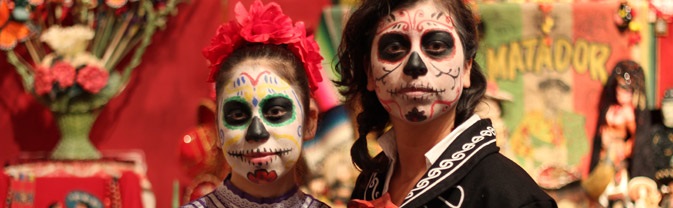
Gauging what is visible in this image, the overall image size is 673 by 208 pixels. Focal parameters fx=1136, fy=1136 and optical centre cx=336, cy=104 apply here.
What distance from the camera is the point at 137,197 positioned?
425cm

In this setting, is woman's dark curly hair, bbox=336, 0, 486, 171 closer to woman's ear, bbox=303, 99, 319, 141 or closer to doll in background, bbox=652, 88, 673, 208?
woman's ear, bbox=303, 99, 319, 141

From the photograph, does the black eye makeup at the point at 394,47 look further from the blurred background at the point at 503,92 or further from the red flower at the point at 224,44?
the blurred background at the point at 503,92

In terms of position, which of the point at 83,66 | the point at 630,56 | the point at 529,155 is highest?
the point at 83,66

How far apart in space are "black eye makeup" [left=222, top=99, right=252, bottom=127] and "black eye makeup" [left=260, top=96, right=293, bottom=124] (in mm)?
36

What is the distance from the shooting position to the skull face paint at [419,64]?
231 centimetres

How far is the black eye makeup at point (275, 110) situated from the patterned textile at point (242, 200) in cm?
18

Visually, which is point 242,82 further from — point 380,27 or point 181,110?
point 181,110

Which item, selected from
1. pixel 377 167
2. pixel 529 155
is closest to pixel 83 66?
pixel 529 155

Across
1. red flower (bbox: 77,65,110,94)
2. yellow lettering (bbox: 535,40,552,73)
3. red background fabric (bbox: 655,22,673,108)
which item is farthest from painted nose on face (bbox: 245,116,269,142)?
red background fabric (bbox: 655,22,673,108)

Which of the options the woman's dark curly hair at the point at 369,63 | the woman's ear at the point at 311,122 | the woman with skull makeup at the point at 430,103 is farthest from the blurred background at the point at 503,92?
the woman with skull makeup at the point at 430,103

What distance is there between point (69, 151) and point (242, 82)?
213 centimetres

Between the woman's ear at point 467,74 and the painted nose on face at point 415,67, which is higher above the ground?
the painted nose on face at point 415,67

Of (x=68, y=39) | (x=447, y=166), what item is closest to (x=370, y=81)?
(x=447, y=166)

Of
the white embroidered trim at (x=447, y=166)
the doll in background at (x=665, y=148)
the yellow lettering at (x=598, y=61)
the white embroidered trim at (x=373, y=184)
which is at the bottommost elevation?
the doll in background at (x=665, y=148)
